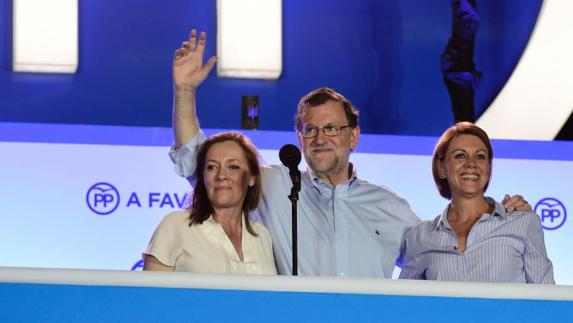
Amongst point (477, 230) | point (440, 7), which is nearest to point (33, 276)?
point (477, 230)

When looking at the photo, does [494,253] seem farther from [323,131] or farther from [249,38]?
[249,38]

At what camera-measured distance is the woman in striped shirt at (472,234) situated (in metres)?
3.45

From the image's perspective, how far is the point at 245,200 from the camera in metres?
3.49

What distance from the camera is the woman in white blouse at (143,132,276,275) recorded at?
327cm

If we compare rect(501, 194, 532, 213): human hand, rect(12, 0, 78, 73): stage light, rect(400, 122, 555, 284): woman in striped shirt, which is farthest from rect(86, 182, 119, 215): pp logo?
rect(501, 194, 532, 213): human hand

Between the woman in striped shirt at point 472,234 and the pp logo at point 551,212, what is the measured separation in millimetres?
1591

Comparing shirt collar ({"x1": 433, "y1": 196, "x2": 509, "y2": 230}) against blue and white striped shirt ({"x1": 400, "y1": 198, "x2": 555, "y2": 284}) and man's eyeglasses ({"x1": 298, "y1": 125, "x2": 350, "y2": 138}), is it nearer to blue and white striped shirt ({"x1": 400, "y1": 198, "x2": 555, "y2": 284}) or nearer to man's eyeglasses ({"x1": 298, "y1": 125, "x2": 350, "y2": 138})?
blue and white striped shirt ({"x1": 400, "y1": 198, "x2": 555, "y2": 284})

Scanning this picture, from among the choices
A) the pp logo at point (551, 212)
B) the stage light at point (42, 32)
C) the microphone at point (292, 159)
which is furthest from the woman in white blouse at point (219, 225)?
the stage light at point (42, 32)

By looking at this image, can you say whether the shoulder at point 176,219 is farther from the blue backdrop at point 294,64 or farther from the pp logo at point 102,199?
the blue backdrop at point 294,64

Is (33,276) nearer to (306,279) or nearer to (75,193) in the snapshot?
(306,279)

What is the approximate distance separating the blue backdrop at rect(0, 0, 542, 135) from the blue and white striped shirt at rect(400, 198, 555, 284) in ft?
8.26

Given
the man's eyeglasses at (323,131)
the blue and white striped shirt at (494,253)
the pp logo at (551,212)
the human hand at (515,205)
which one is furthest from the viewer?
the pp logo at (551,212)

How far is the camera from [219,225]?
337cm

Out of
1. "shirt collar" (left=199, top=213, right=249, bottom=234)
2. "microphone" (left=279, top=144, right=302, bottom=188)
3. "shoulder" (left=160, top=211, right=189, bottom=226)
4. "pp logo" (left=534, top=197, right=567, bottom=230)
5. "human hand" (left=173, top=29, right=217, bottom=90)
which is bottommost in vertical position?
"pp logo" (left=534, top=197, right=567, bottom=230)
